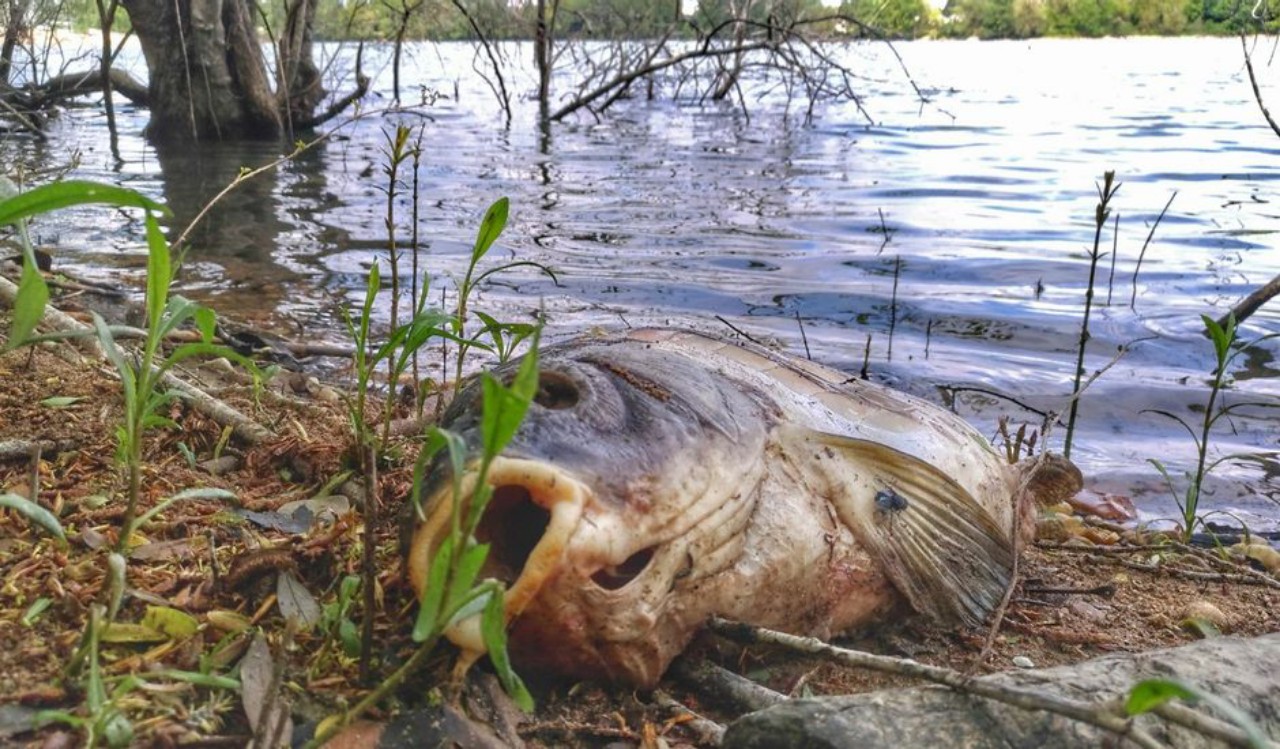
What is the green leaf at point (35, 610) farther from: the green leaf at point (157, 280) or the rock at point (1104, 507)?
the rock at point (1104, 507)

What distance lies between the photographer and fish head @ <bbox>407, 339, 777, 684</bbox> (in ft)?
6.73

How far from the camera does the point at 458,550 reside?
5.58 feet

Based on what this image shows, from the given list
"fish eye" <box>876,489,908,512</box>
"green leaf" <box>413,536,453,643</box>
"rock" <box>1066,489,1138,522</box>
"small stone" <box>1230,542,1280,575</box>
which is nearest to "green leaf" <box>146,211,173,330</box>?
"green leaf" <box>413,536,453,643</box>

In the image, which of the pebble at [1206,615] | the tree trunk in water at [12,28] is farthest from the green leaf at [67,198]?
the tree trunk in water at [12,28]

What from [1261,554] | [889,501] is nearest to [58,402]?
[889,501]

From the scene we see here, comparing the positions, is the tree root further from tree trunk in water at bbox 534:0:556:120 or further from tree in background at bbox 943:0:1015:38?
tree in background at bbox 943:0:1015:38

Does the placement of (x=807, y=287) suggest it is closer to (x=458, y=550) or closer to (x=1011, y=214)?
(x=1011, y=214)

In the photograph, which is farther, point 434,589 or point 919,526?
point 919,526

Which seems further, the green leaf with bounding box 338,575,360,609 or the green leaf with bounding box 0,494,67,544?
the green leaf with bounding box 338,575,360,609

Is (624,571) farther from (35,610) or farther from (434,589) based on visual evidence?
(35,610)

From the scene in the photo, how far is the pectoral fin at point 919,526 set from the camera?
8.91ft

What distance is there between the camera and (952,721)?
1911 mm

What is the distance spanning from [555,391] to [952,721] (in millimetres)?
1037

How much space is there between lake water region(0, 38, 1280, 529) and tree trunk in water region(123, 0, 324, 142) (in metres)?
0.69
